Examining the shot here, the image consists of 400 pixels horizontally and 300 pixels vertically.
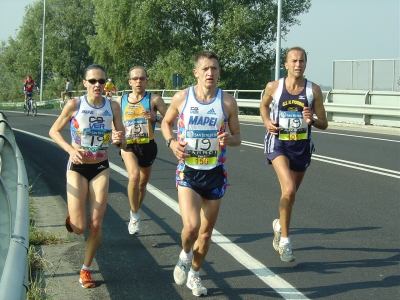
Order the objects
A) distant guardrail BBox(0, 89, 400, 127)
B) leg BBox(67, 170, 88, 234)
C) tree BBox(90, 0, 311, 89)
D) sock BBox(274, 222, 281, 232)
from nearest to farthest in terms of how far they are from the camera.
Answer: leg BBox(67, 170, 88, 234), sock BBox(274, 222, 281, 232), distant guardrail BBox(0, 89, 400, 127), tree BBox(90, 0, 311, 89)

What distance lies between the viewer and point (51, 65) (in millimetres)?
84188

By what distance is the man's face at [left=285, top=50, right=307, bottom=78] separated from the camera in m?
7.14

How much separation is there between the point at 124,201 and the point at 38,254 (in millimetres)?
3456

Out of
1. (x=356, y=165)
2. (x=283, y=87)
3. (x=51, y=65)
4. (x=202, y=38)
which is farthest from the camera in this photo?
(x=51, y=65)

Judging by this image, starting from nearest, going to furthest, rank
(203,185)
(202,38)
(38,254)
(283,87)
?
(203,185)
(38,254)
(283,87)
(202,38)

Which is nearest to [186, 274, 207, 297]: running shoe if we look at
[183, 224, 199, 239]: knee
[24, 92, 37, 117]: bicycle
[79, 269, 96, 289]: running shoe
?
[183, 224, 199, 239]: knee

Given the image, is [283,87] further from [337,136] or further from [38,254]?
[337,136]

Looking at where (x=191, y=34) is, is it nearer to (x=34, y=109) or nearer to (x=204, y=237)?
(x=34, y=109)

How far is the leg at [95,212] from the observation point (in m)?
6.12

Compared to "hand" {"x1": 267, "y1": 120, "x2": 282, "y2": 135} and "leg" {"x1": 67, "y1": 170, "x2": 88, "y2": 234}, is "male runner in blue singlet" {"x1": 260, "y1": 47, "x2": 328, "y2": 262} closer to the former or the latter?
"hand" {"x1": 267, "y1": 120, "x2": 282, "y2": 135}

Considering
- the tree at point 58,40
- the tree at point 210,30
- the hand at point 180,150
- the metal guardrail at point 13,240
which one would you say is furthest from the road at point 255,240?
the tree at point 58,40

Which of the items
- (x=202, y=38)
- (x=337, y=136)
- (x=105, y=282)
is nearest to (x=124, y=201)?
(x=105, y=282)

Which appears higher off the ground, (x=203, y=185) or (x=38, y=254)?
(x=203, y=185)

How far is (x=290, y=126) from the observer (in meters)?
7.23
